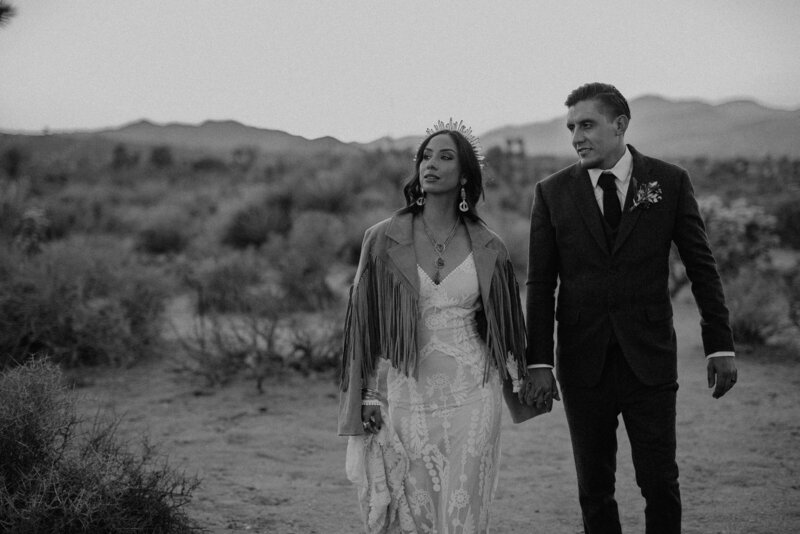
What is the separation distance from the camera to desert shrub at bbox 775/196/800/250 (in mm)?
19984

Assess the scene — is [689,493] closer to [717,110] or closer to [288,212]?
[288,212]

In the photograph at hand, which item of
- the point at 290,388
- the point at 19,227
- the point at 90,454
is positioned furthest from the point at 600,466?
the point at 19,227

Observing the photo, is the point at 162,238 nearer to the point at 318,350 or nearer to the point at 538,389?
the point at 318,350

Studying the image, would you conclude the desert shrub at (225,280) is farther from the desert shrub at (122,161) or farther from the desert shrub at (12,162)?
the desert shrub at (122,161)

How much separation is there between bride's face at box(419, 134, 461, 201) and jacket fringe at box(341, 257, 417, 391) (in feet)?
1.50

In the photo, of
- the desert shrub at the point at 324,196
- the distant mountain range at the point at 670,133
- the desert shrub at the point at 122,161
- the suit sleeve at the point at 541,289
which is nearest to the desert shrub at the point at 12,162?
the desert shrub at the point at 122,161

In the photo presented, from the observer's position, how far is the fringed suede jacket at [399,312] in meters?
3.57

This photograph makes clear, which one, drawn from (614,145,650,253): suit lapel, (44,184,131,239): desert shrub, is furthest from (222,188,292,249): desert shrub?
(614,145,650,253): suit lapel

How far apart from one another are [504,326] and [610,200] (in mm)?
789

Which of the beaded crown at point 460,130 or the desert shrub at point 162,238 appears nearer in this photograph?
the beaded crown at point 460,130

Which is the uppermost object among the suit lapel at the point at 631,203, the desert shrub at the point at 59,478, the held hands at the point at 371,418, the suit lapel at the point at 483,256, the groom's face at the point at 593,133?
the groom's face at the point at 593,133

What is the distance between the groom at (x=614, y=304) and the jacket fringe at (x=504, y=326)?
0.23 ft

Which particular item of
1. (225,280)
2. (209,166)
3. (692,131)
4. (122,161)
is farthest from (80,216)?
(692,131)

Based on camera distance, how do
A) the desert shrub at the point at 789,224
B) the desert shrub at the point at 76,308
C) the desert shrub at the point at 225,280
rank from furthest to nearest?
the desert shrub at the point at 789,224 → the desert shrub at the point at 225,280 → the desert shrub at the point at 76,308
